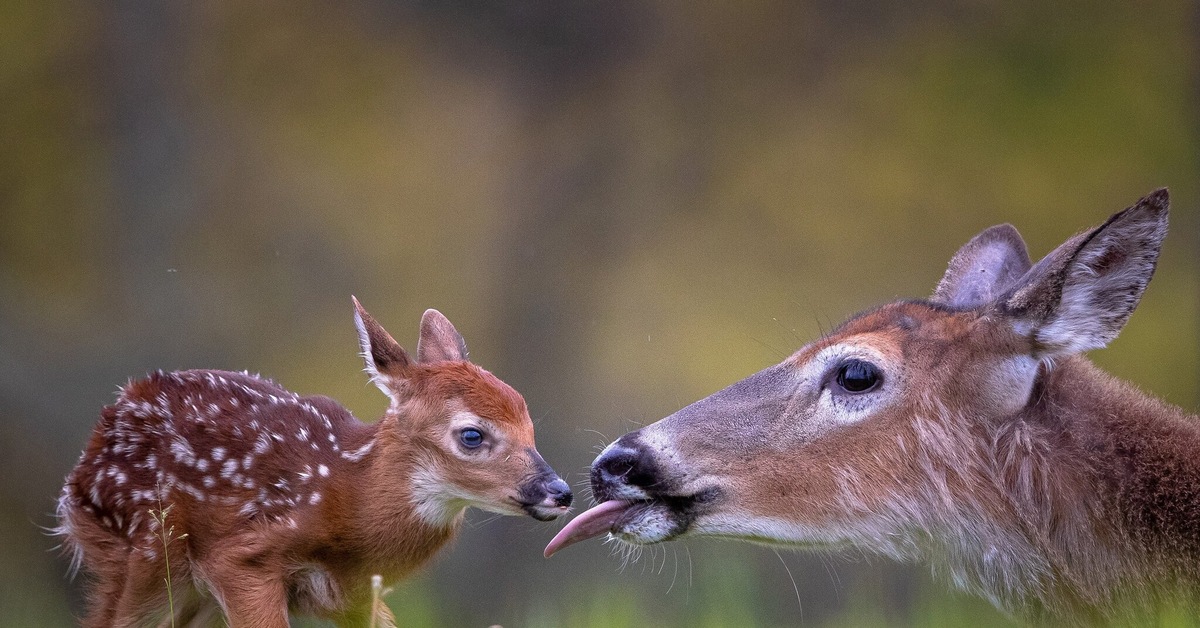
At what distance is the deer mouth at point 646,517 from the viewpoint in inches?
182

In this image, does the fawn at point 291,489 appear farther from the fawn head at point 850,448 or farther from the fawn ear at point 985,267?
the fawn ear at point 985,267

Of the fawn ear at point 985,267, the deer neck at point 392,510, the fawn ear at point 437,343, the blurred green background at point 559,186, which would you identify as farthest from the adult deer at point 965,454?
the blurred green background at point 559,186

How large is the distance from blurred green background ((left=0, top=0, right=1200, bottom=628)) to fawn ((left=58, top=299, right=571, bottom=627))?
3883 mm

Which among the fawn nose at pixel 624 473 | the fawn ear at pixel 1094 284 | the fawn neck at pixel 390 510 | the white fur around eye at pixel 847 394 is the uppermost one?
the fawn ear at pixel 1094 284

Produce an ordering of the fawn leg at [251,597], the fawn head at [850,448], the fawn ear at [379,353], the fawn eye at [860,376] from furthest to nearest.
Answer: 1. the fawn ear at [379,353]
2. the fawn leg at [251,597]
3. the fawn eye at [860,376]
4. the fawn head at [850,448]

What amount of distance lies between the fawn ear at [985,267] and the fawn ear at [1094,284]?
0.81m

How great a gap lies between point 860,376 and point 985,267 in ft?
3.46

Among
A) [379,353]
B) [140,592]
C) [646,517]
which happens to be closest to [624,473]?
[646,517]

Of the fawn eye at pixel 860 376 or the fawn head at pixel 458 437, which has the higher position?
the fawn eye at pixel 860 376

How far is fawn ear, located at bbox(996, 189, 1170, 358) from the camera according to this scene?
4246mm

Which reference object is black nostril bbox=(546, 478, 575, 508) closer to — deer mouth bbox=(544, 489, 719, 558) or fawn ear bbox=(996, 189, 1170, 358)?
deer mouth bbox=(544, 489, 719, 558)

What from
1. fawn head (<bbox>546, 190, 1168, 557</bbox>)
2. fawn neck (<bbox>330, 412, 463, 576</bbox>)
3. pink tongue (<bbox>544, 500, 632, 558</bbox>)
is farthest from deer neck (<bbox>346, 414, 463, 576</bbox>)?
pink tongue (<bbox>544, 500, 632, 558</bbox>)

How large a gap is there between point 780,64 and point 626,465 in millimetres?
7993

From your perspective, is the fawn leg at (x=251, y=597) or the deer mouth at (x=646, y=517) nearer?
the deer mouth at (x=646, y=517)
